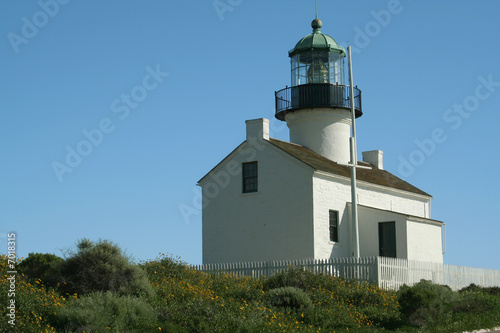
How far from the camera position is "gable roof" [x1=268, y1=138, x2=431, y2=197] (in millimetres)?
27094

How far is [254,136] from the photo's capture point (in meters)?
27.8

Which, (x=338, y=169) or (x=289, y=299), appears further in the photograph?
(x=338, y=169)

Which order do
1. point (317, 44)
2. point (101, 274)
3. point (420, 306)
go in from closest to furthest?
point (101, 274) < point (420, 306) < point (317, 44)

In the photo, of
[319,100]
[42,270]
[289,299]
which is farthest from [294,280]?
[319,100]

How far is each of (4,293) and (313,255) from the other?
47.7ft

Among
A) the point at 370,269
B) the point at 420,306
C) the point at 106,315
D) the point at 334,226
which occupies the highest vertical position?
the point at 334,226

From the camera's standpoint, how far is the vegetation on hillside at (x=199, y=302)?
13.1m

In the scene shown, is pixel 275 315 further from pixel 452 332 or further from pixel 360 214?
pixel 360 214

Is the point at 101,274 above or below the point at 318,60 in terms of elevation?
below

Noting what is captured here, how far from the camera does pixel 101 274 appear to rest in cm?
1548

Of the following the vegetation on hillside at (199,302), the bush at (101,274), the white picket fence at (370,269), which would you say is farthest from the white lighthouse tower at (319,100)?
the bush at (101,274)

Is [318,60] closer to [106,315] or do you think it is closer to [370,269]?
[370,269]

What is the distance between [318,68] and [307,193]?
6958 mm

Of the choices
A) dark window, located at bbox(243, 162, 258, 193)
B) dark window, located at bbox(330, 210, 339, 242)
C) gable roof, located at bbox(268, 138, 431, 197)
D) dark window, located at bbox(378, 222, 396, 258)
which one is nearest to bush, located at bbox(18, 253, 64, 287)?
dark window, located at bbox(243, 162, 258, 193)
